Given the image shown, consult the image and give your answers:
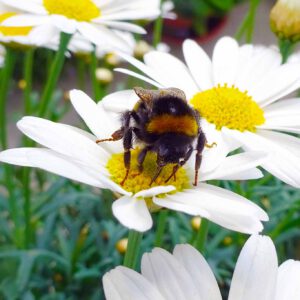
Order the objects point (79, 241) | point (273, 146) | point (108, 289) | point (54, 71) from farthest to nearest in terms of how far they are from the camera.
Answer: point (79, 241)
point (54, 71)
point (273, 146)
point (108, 289)

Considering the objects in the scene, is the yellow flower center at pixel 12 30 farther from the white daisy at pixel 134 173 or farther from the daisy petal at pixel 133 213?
the daisy petal at pixel 133 213

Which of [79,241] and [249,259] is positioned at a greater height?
[249,259]

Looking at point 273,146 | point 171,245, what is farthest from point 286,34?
point 171,245

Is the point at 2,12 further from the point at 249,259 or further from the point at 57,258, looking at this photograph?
the point at 249,259

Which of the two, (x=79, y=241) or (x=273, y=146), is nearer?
(x=273, y=146)

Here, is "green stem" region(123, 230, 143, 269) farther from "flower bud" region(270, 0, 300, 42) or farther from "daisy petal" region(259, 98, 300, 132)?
"flower bud" region(270, 0, 300, 42)

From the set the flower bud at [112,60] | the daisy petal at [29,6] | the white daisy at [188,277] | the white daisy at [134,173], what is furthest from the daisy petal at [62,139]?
the flower bud at [112,60]
